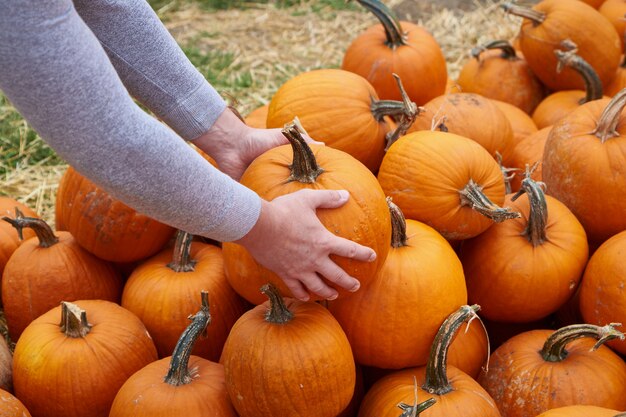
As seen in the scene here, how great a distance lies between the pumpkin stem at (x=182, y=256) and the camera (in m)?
2.38

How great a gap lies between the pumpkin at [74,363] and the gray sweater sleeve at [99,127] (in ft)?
2.63

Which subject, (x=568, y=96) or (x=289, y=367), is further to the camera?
(x=568, y=96)

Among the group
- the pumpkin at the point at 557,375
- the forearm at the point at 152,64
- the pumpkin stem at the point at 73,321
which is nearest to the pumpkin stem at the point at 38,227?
the pumpkin stem at the point at 73,321

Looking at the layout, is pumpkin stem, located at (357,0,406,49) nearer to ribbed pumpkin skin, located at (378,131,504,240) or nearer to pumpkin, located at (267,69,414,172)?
pumpkin, located at (267,69,414,172)

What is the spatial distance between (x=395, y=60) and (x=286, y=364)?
1.81 meters

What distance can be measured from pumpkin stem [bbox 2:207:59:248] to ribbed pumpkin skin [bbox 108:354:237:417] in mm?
807

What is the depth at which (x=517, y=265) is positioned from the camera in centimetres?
218

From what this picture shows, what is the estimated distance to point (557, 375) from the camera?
78.0 inches

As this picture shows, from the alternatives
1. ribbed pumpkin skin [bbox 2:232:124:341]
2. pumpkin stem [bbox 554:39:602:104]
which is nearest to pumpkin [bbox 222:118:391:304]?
ribbed pumpkin skin [bbox 2:232:124:341]

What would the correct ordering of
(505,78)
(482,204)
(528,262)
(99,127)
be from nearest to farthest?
1. (99,127)
2. (482,204)
3. (528,262)
4. (505,78)

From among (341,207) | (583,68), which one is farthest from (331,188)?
(583,68)

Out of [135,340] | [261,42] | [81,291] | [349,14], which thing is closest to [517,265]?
[135,340]

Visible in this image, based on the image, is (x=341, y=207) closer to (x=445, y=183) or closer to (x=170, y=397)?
(x=445, y=183)

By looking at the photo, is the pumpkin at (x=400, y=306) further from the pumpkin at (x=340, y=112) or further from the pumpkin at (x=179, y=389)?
the pumpkin at (x=340, y=112)
